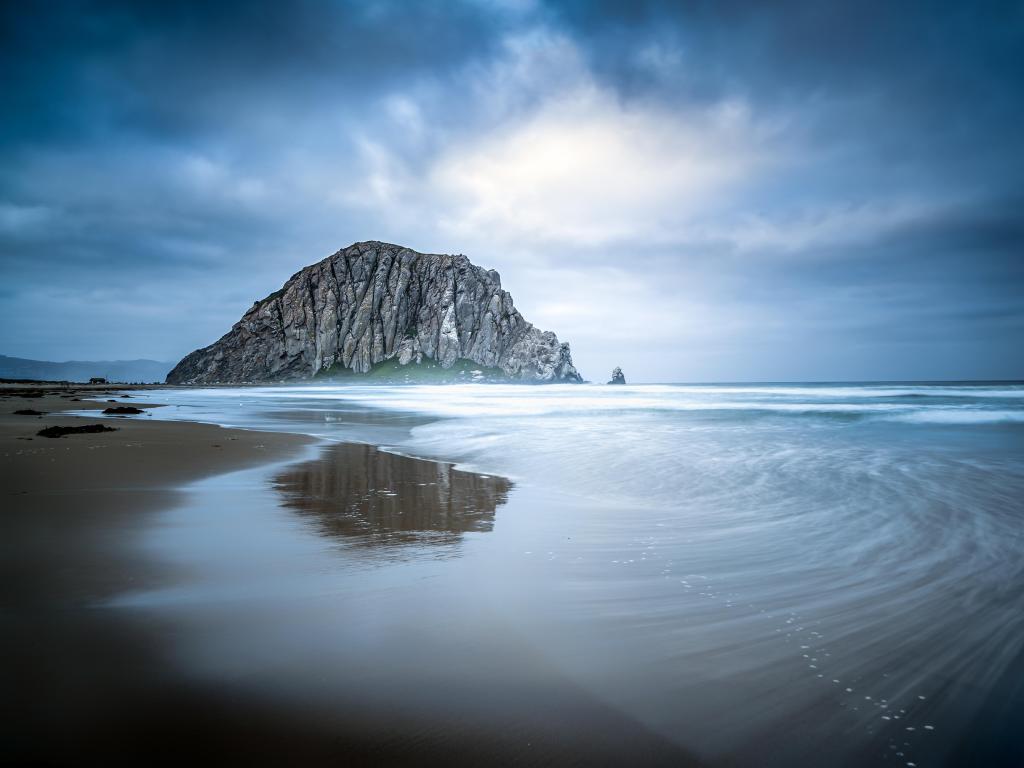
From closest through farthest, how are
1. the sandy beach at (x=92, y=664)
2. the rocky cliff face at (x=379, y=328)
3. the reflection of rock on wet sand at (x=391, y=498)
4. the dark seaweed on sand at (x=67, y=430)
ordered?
the sandy beach at (x=92, y=664), the reflection of rock on wet sand at (x=391, y=498), the dark seaweed on sand at (x=67, y=430), the rocky cliff face at (x=379, y=328)

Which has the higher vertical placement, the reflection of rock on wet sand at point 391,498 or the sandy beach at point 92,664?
the sandy beach at point 92,664

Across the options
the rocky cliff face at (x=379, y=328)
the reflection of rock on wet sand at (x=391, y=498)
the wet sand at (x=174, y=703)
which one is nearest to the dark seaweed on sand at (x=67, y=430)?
the reflection of rock on wet sand at (x=391, y=498)

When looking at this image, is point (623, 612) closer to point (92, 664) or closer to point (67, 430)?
point (92, 664)

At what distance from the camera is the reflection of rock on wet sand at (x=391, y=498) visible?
602 centimetres

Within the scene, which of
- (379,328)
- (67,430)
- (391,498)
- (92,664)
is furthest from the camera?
(379,328)

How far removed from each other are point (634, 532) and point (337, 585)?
3405mm

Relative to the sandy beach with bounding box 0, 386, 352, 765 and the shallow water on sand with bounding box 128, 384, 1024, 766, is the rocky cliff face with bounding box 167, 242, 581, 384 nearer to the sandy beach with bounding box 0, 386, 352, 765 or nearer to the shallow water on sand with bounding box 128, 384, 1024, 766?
the shallow water on sand with bounding box 128, 384, 1024, 766

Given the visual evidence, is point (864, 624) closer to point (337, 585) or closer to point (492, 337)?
point (337, 585)

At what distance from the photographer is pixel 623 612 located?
3912 millimetres

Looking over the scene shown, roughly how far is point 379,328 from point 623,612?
179189 millimetres


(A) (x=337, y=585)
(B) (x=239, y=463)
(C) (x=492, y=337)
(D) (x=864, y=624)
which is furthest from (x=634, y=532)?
(C) (x=492, y=337)

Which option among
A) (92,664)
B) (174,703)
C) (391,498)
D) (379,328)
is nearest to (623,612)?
(174,703)

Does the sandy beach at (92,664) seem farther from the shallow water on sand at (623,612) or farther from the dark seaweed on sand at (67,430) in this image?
the dark seaweed on sand at (67,430)

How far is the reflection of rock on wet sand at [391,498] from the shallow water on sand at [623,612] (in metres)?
0.06
